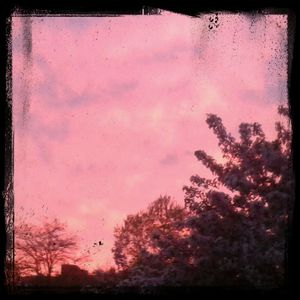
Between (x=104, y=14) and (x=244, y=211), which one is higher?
(x=104, y=14)

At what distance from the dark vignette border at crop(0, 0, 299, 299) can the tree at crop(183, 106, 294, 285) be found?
0.10ft

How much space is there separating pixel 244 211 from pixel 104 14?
46.3 inches

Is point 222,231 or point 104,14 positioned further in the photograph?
point 222,231

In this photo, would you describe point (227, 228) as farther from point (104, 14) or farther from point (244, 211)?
point (104, 14)

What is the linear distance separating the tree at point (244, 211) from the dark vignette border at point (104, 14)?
3 cm

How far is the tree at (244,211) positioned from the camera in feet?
4.75

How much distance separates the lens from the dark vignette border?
130cm

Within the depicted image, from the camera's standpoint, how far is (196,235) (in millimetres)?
1880

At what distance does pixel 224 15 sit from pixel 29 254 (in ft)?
3.02

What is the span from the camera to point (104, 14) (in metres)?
1.46

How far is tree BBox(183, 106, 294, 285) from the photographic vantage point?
145 cm

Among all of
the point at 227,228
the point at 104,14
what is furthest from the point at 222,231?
the point at 104,14

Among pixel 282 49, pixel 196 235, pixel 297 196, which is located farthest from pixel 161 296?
pixel 282 49

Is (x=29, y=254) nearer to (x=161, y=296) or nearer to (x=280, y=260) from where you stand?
(x=161, y=296)
